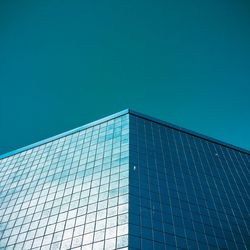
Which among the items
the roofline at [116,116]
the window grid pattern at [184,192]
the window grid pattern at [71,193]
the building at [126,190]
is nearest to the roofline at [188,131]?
the roofline at [116,116]

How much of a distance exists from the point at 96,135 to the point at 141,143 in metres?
9.76

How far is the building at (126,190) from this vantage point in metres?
33.8

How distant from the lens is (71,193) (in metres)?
41.7

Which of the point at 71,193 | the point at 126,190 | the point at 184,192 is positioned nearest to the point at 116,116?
the point at 71,193

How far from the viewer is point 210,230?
1458 inches

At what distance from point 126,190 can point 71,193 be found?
909cm

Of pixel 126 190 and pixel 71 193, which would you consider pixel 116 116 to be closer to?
pixel 71 193

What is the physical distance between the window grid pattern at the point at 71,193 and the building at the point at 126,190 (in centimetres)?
15

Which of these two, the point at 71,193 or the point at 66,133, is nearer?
the point at 71,193

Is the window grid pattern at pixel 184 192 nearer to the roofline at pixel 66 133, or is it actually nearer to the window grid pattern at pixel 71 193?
the window grid pattern at pixel 71 193

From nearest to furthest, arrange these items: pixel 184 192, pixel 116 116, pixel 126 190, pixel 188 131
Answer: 1. pixel 126 190
2. pixel 184 192
3. pixel 116 116
4. pixel 188 131

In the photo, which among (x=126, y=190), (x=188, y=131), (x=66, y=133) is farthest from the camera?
(x=66, y=133)

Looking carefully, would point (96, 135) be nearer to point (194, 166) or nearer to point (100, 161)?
point (100, 161)

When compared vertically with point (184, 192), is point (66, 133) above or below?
above
